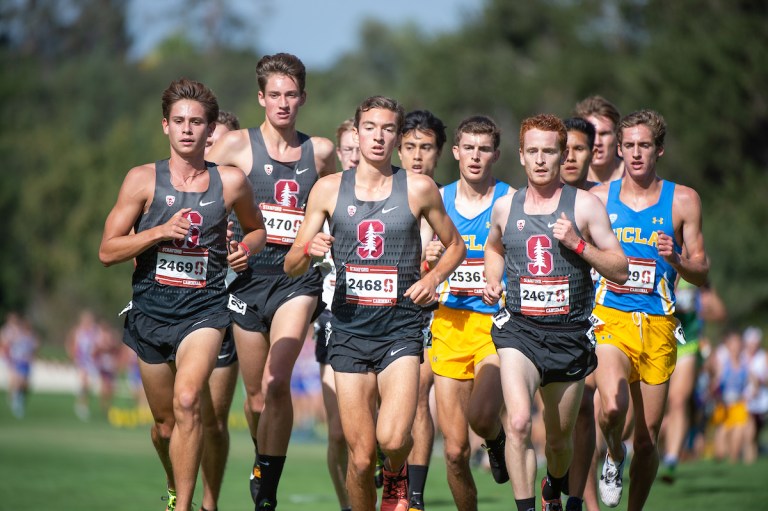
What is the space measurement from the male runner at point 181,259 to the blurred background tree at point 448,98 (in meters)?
12.1

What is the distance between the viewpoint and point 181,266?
8.42 m

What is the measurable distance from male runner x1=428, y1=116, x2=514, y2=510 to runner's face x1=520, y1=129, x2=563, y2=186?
3.00 ft

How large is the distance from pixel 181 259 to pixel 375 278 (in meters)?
1.38

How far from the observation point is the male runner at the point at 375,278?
26.9 feet

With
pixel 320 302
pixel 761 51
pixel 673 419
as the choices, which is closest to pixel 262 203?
pixel 320 302

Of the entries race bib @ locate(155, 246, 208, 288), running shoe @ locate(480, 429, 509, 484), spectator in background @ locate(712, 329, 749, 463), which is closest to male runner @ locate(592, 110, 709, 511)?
running shoe @ locate(480, 429, 509, 484)

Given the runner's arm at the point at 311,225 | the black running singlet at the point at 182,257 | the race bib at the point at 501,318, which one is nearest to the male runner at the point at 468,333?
the race bib at the point at 501,318

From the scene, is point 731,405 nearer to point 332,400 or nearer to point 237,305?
point 332,400

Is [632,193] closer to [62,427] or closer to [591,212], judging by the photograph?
[591,212]

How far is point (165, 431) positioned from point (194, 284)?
1.19m

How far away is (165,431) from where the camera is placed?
8.84m

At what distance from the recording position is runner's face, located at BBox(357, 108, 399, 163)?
848cm

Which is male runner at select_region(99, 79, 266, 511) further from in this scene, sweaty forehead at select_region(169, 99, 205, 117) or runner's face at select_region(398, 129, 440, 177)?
runner's face at select_region(398, 129, 440, 177)

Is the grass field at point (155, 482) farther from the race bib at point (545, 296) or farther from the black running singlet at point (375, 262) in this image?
the black running singlet at point (375, 262)
